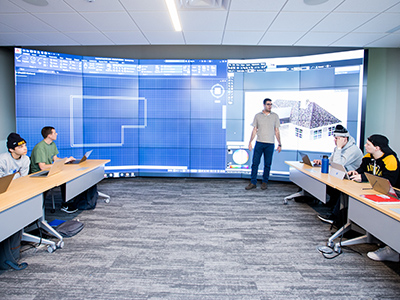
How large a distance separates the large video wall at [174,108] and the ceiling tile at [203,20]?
1.45 m

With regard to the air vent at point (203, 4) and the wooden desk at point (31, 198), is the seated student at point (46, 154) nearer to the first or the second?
the wooden desk at point (31, 198)

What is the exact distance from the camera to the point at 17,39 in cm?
430

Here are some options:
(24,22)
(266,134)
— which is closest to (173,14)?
(24,22)

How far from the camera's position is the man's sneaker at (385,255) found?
226 centimetres

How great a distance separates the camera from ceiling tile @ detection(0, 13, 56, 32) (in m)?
3.44

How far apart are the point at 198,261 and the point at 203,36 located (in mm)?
3538

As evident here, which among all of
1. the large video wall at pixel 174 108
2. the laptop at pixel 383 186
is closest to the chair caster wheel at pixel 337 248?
the laptop at pixel 383 186

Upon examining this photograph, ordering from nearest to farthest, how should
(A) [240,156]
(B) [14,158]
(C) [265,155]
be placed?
(B) [14,158] → (C) [265,155] → (A) [240,156]

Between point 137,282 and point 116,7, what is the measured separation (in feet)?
10.6

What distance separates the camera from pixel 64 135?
16.1 ft

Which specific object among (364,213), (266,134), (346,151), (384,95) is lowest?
(364,213)

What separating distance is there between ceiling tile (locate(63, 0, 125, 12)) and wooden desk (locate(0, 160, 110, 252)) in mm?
2100

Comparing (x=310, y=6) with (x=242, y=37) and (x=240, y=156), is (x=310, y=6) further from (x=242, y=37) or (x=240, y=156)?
(x=240, y=156)

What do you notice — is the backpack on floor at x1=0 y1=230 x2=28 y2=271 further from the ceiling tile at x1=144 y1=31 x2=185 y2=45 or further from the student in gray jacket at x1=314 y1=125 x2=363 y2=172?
the student in gray jacket at x1=314 y1=125 x2=363 y2=172
